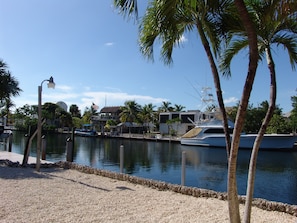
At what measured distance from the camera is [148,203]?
5438 mm

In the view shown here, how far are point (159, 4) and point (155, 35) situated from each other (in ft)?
2.45

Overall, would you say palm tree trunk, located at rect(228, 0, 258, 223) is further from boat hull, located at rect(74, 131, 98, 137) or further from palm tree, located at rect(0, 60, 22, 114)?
boat hull, located at rect(74, 131, 98, 137)

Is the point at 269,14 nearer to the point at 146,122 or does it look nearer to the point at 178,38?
the point at 178,38

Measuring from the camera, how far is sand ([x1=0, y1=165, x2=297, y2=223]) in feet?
14.6

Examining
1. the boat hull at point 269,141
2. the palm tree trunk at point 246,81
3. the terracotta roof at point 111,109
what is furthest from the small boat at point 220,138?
the terracotta roof at point 111,109

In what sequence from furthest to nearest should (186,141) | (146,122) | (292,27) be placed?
(146,122)
(186,141)
(292,27)

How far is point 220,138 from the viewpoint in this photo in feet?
126

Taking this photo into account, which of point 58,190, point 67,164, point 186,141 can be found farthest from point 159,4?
point 186,141

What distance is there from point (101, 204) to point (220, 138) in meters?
34.9

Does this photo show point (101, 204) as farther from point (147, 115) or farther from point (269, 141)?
point (147, 115)

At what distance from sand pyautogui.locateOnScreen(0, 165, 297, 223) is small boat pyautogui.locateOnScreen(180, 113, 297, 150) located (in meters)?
29.9

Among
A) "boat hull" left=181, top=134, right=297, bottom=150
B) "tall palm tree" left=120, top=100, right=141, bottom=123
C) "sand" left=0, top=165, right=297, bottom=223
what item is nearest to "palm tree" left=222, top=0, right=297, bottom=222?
"sand" left=0, top=165, right=297, bottom=223

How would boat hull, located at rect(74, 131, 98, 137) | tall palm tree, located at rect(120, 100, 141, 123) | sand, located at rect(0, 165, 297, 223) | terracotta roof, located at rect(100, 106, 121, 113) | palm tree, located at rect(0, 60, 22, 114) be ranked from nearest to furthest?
sand, located at rect(0, 165, 297, 223), palm tree, located at rect(0, 60, 22, 114), boat hull, located at rect(74, 131, 98, 137), tall palm tree, located at rect(120, 100, 141, 123), terracotta roof, located at rect(100, 106, 121, 113)

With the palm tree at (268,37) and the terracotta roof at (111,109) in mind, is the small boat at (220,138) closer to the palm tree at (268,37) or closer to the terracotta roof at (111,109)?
the palm tree at (268,37)
